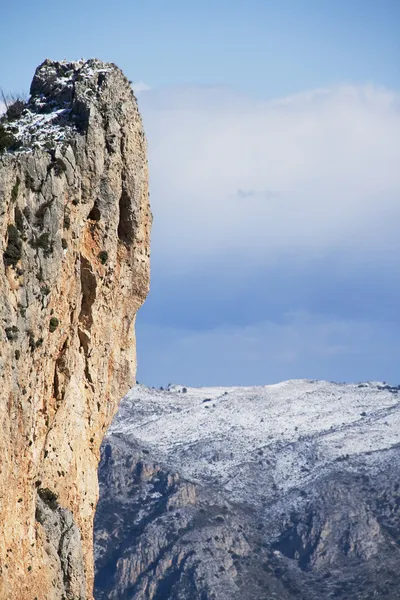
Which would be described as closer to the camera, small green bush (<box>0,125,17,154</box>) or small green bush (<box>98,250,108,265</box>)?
small green bush (<box>0,125,17,154</box>)

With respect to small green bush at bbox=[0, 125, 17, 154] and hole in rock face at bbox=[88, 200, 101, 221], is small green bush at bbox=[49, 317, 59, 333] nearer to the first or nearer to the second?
hole in rock face at bbox=[88, 200, 101, 221]

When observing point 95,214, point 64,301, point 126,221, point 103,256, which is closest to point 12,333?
point 64,301

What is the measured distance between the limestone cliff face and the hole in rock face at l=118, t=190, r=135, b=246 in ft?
0.14

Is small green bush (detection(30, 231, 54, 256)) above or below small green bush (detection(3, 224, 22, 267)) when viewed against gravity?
→ above

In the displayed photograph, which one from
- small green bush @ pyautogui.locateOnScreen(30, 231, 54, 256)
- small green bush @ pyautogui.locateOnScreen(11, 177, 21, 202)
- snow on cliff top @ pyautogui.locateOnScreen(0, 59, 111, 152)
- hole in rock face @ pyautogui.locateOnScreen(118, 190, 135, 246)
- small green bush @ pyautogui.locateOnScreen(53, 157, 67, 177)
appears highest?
snow on cliff top @ pyautogui.locateOnScreen(0, 59, 111, 152)

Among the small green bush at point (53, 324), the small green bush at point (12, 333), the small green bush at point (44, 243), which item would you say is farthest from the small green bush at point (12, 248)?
the small green bush at point (53, 324)

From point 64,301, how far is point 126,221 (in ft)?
15.2

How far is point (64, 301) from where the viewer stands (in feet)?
125

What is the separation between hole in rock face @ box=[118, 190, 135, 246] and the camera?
136ft

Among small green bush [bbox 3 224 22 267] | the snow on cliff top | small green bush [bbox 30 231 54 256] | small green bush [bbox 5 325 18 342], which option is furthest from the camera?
the snow on cliff top

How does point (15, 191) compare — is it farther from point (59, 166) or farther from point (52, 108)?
point (52, 108)

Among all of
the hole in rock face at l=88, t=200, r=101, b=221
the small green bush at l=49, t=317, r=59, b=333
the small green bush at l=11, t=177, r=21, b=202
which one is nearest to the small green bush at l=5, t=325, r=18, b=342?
the small green bush at l=49, t=317, r=59, b=333

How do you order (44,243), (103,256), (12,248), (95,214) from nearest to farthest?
(12,248) < (44,243) < (95,214) < (103,256)

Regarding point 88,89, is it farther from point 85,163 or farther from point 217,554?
point 217,554
